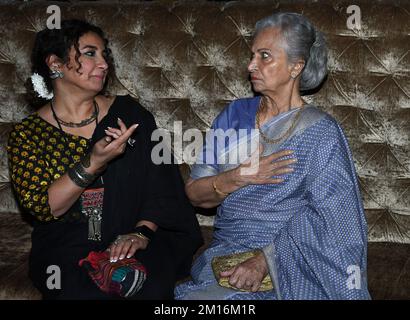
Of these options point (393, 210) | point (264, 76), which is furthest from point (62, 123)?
point (393, 210)

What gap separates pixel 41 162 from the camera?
302cm

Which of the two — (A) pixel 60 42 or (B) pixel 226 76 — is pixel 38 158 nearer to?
(A) pixel 60 42

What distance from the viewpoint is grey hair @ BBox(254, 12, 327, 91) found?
2.93 m

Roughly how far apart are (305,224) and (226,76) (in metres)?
0.97

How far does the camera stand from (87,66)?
3.07 m

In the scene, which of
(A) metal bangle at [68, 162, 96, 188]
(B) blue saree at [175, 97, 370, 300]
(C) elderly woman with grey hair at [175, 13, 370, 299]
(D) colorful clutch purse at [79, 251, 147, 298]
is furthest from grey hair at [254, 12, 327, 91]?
(D) colorful clutch purse at [79, 251, 147, 298]

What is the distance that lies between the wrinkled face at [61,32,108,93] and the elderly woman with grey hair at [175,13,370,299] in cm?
53

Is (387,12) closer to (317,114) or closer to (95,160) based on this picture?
(317,114)

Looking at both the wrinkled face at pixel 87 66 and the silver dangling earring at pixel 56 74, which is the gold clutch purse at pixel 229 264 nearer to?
the wrinkled face at pixel 87 66

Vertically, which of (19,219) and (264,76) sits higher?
(264,76)

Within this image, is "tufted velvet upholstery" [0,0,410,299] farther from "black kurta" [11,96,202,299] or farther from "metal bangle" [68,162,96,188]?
"metal bangle" [68,162,96,188]

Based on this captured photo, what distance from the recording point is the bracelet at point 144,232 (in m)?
3.05
